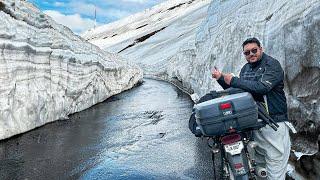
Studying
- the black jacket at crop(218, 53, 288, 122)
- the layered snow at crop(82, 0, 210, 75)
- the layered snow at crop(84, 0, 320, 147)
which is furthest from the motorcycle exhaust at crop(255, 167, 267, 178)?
the layered snow at crop(82, 0, 210, 75)

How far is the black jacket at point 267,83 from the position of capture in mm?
4527

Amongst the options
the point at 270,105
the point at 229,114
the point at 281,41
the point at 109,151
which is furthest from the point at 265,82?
the point at 109,151

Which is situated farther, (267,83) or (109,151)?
(109,151)

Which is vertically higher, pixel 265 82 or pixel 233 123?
pixel 265 82

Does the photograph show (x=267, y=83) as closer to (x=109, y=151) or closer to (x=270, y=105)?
(x=270, y=105)

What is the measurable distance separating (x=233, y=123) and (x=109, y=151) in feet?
18.3

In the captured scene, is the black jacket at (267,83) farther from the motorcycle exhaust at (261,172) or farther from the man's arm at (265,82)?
the motorcycle exhaust at (261,172)

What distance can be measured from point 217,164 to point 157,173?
3.85 ft

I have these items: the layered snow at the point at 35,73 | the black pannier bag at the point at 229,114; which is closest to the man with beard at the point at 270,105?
the black pannier bag at the point at 229,114

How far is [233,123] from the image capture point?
14.1ft

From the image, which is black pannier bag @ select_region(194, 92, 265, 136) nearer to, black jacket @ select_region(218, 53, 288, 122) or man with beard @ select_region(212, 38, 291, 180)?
black jacket @ select_region(218, 53, 288, 122)

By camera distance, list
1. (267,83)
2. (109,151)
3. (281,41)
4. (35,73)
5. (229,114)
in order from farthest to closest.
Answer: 1. (35,73)
2. (109,151)
3. (281,41)
4. (267,83)
5. (229,114)

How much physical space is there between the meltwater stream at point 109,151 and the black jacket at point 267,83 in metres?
2.68

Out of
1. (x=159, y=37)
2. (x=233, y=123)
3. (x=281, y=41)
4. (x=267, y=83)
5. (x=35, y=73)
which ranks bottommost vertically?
(x=233, y=123)
